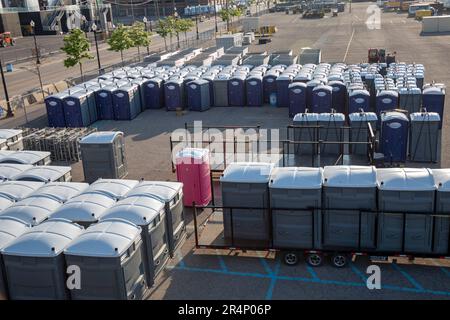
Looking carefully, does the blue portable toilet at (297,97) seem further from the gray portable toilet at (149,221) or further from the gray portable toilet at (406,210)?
the gray portable toilet at (149,221)

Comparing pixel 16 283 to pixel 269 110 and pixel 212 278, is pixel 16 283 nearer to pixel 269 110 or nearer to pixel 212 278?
pixel 212 278

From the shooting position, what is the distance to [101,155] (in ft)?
58.3

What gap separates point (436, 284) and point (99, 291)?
735 cm

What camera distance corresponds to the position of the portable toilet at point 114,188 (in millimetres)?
12438

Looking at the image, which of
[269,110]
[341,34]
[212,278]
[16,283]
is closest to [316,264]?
[212,278]

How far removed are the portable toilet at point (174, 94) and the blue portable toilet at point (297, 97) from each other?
6.72m

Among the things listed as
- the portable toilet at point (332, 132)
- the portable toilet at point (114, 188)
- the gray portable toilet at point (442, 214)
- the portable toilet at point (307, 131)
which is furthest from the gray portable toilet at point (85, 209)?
the portable toilet at point (332, 132)

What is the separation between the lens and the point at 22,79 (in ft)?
151

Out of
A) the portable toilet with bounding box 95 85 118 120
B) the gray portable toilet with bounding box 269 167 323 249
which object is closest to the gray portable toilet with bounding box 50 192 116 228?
the gray portable toilet with bounding box 269 167 323 249

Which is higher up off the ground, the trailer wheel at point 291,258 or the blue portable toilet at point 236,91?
the blue portable toilet at point 236,91

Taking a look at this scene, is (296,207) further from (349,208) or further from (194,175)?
(194,175)

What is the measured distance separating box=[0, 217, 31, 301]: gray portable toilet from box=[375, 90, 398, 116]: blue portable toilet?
15169 millimetres

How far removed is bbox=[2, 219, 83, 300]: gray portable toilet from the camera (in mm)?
9727

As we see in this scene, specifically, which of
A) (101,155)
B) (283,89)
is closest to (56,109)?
(101,155)
